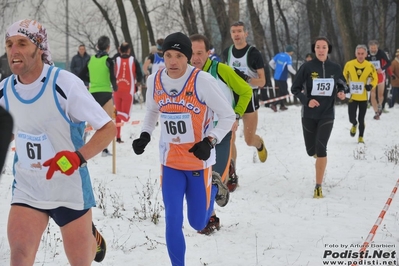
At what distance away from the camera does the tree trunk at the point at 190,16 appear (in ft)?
74.8

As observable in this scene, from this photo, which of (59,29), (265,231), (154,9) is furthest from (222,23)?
(265,231)

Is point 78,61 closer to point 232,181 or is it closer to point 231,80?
point 232,181

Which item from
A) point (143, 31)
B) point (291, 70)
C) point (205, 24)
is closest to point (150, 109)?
point (291, 70)

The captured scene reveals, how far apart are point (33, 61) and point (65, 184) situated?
0.71 meters

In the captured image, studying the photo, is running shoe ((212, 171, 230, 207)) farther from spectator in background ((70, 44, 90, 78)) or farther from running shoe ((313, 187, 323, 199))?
spectator in background ((70, 44, 90, 78))

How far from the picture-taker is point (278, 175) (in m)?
9.09

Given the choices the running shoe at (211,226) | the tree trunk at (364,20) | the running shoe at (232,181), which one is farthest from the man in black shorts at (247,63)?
the tree trunk at (364,20)

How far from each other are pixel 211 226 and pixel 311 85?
245 centimetres

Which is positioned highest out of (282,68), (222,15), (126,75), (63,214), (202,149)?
(222,15)

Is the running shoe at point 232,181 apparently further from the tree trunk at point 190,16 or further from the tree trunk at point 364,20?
the tree trunk at point 364,20

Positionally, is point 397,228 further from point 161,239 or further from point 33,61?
point 33,61

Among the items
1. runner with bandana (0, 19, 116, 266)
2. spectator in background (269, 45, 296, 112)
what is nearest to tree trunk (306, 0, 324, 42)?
spectator in background (269, 45, 296, 112)

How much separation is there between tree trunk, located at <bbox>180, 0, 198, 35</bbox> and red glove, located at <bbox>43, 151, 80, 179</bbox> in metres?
20.0

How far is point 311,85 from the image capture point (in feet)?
24.6
